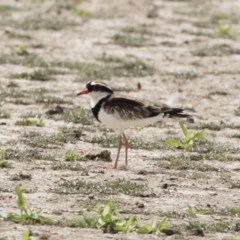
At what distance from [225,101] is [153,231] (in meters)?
6.77

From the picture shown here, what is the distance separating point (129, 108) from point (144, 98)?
381cm

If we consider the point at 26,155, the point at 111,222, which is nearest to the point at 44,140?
the point at 26,155

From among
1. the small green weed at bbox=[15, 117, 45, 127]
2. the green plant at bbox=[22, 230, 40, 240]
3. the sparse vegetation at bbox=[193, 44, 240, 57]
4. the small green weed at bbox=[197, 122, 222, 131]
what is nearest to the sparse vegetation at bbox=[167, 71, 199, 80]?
the sparse vegetation at bbox=[193, 44, 240, 57]

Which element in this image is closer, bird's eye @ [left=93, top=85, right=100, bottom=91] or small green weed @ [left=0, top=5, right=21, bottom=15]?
bird's eye @ [left=93, top=85, right=100, bottom=91]

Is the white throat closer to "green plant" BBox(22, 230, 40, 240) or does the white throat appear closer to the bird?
the bird

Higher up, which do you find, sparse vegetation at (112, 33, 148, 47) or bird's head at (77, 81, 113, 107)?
bird's head at (77, 81, 113, 107)

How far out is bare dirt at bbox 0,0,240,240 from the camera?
941 cm

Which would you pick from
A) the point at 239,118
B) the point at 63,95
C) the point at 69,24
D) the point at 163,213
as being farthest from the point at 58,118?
the point at 69,24

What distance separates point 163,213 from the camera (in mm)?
9281

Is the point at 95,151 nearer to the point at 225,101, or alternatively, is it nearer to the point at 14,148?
the point at 14,148

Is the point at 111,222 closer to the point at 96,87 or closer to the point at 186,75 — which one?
the point at 96,87

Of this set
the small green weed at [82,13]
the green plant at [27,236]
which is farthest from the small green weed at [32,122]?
the small green weed at [82,13]

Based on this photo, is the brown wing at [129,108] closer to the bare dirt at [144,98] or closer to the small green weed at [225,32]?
the bare dirt at [144,98]

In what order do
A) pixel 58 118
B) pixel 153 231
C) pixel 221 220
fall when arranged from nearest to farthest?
pixel 153 231
pixel 221 220
pixel 58 118
